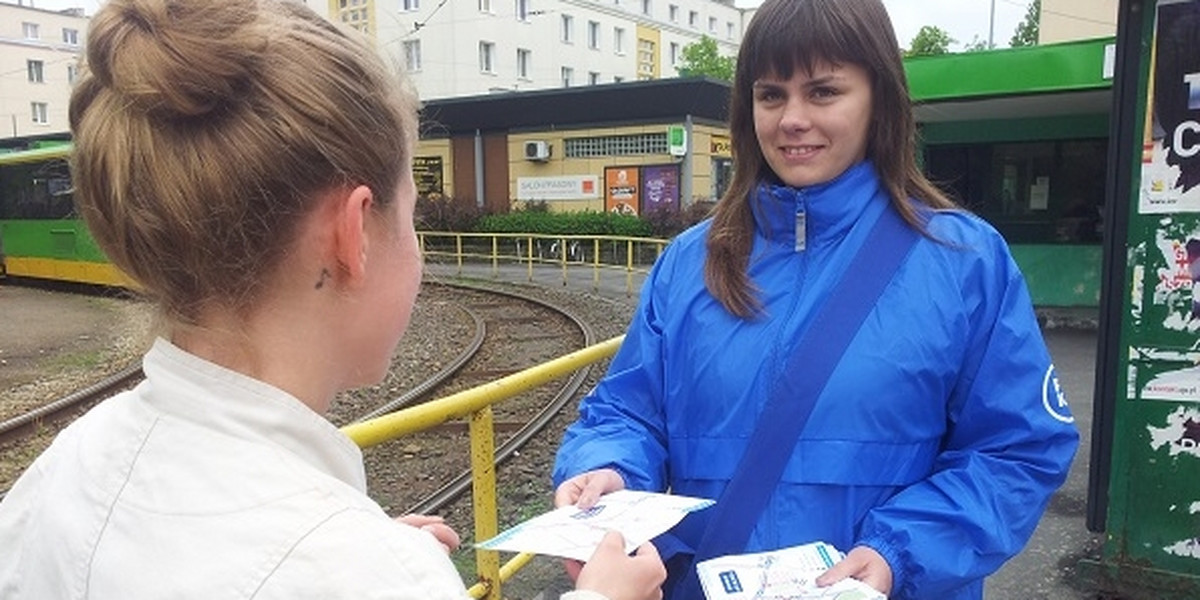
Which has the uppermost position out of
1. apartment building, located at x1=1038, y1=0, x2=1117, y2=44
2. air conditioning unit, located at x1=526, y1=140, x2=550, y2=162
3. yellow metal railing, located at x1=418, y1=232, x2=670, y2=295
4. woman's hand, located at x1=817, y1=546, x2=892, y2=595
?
apartment building, located at x1=1038, y1=0, x2=1117, y2=44

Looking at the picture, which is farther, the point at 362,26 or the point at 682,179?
the point at 682,179

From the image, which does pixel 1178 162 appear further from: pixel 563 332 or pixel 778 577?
pixel 563 332

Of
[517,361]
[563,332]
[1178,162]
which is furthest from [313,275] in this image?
[563,332]

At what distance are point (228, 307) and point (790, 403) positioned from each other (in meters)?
1.09

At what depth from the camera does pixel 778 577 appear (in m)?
1.57

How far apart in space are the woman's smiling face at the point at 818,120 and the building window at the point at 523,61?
4575cm

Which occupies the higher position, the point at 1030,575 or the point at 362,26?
the point at 362,26

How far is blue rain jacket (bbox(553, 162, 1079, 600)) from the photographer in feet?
5.55

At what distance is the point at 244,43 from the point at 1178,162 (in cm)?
342

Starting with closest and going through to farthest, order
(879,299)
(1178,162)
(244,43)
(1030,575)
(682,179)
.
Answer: (244,43), (879,299), (1178,162), (1030,575), (682,179)

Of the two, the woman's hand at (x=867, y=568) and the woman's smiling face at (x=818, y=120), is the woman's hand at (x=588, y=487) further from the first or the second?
the woman's smiling face at (x=818, y=120)

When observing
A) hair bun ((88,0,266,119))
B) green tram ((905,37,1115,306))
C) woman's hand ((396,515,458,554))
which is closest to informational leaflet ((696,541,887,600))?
woman's hand ((396,515,458,554))

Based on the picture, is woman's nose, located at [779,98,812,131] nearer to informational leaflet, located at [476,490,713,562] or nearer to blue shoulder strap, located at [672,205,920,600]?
blue shoulder strap, located at [672,205,920,600]

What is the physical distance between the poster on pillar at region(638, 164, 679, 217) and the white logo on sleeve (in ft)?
81.0
